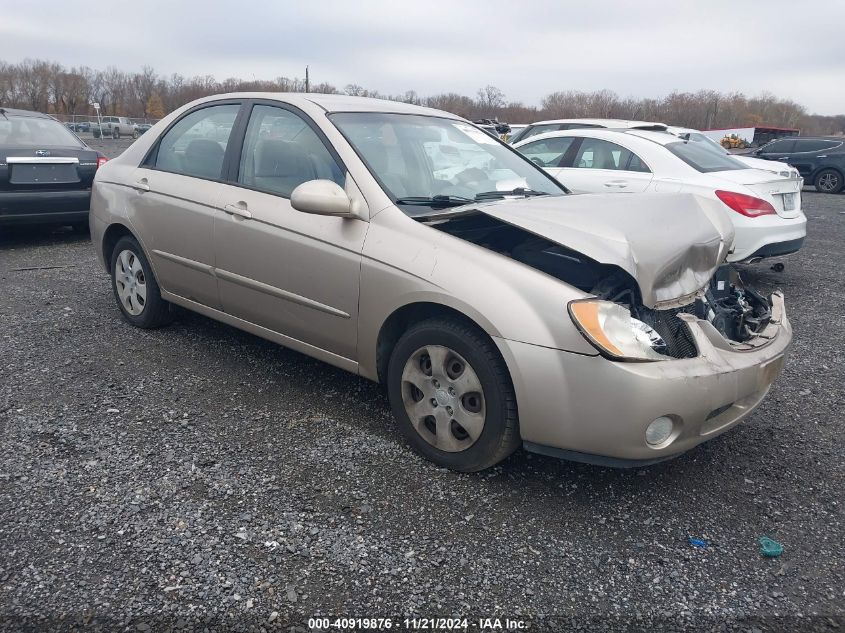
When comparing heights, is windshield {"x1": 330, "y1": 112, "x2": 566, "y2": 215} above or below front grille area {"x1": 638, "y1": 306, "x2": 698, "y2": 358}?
above

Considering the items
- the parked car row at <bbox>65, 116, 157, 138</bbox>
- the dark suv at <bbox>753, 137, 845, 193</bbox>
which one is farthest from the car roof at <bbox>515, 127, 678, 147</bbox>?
the parked car row at <bbox>65, 116, 157, 138</bbox>

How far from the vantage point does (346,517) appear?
2.64 metres

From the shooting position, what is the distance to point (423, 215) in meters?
3.13

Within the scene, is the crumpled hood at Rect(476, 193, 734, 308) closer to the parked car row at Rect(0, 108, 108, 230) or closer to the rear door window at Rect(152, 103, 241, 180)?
the rear door window at Rect(152, 103, 241, 180)

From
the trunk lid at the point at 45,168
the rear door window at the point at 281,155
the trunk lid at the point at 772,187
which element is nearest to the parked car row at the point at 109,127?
the trunk lid at the point at 45,168

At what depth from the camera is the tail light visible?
6.12m

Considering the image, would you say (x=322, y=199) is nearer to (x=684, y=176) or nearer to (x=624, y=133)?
(x=684, y=176)

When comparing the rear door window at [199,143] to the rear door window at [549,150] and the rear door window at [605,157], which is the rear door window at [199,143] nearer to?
the rear door window at [549,150]

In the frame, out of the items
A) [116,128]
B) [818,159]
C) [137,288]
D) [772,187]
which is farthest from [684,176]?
[116,128]

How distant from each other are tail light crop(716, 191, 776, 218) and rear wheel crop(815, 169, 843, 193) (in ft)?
49.5

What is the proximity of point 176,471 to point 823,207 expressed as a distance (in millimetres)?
16034

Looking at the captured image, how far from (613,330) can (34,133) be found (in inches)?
306

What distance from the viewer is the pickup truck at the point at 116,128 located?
154 feet

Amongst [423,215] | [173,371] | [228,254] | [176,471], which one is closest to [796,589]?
[423,215]
